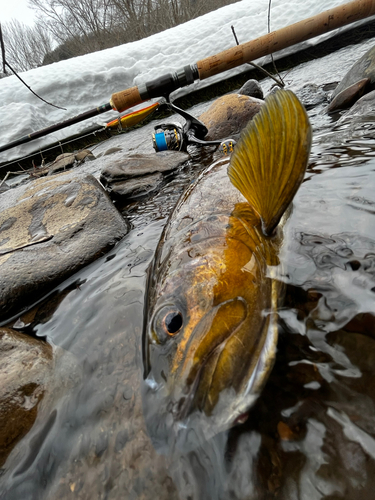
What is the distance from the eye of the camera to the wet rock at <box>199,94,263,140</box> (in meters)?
5.04

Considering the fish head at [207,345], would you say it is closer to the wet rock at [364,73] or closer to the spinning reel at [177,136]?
the spinning reel at [177,136]

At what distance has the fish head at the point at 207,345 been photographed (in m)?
0.99

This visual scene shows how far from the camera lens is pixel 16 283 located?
7.02 feet

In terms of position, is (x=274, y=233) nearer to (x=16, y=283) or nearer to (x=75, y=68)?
(x=16, y=283)

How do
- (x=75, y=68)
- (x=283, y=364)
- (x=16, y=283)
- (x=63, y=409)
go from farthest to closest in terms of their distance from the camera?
(x=75, y=68), (x=16, y=283), (x=63, y=409), (x=283, y=364)

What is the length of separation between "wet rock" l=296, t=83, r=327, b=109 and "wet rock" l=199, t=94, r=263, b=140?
1161 mm

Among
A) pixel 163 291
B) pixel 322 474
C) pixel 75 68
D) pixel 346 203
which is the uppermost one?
pixel 75 68

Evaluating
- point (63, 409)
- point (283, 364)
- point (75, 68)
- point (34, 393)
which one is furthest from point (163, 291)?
point (75, 68)

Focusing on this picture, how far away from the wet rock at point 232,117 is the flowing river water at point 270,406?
3.61 metres

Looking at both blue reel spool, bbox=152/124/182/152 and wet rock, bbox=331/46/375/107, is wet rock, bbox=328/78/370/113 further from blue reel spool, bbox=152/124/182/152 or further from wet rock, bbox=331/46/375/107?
blue reel spool, bbox=152/124/182/152

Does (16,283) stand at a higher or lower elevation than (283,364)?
higher

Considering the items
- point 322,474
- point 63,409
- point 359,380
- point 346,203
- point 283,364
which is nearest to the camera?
point 322,474

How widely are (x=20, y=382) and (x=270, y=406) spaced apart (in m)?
1.23

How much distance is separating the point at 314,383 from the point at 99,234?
214cm
